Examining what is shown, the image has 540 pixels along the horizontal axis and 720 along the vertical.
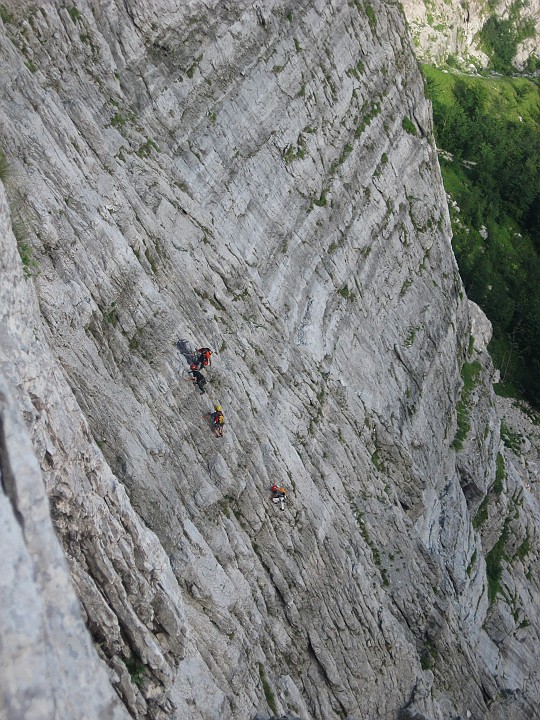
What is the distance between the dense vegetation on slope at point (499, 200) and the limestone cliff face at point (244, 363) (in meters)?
29.7

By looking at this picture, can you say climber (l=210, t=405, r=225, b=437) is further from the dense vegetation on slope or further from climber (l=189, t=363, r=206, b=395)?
the dense vegetation on slope

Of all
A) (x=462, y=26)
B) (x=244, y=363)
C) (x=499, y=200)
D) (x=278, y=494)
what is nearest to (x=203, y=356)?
(x=244, y=363)

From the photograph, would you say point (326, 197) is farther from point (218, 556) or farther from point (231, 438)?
point (218, 556)

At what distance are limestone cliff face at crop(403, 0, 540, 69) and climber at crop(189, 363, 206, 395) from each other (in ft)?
256

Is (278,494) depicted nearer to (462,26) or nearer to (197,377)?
(197,377)

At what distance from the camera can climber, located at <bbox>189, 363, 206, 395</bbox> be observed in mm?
16328

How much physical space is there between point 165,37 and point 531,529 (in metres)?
32.7

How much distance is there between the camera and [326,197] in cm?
2620

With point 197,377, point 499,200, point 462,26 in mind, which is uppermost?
point 462,26

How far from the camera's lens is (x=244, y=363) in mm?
18938

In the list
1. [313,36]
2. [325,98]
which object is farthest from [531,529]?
[313,36]

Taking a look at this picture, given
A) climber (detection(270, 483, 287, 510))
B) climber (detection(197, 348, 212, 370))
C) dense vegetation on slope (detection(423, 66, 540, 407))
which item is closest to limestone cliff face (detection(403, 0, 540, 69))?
dense vegetation on slope (detection(423, 66, 540, 407))

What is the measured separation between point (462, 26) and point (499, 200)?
31061 millimetres

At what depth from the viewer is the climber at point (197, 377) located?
1633 cm
